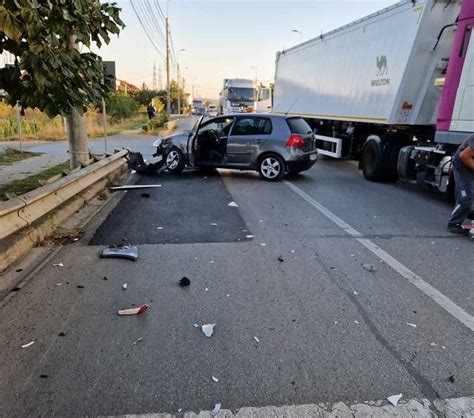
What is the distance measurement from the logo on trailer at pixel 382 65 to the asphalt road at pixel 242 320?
15.7ft

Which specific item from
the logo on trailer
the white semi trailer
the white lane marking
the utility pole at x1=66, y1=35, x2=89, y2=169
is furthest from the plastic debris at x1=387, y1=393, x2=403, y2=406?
the logo on trailer

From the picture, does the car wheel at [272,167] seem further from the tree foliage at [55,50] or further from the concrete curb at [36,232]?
the tree foliage at [55,50]

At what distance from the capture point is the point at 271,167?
34.6ft

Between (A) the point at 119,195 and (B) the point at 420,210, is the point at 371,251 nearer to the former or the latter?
(B) the point at 420,210

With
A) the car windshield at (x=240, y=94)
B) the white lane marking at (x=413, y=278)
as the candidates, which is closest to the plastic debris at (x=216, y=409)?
the white lane marking at (x=413, y=278)

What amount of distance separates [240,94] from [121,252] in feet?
105

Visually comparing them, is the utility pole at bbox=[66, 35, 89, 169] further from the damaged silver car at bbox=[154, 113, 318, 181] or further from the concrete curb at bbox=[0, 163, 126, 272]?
the damaged silver car at bbox=[154, 113, 318, 181]

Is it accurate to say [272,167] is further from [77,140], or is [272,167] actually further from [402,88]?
[77,140]

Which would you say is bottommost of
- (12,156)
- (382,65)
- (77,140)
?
(12,156)

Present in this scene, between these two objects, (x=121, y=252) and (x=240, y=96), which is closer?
(x=121, y=252)

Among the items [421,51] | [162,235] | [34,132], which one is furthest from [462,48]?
[34,132]

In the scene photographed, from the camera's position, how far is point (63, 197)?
6504 mm

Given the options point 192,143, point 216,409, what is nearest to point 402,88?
point 192,143

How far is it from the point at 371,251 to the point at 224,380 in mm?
3205
